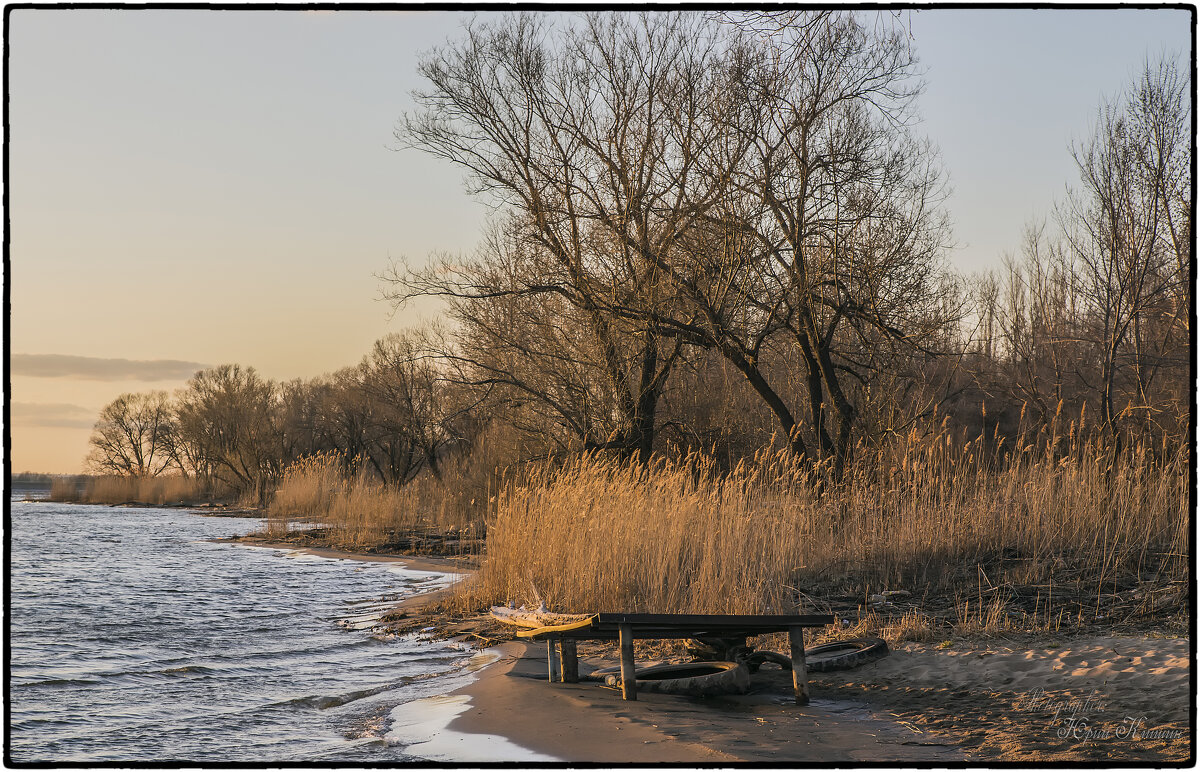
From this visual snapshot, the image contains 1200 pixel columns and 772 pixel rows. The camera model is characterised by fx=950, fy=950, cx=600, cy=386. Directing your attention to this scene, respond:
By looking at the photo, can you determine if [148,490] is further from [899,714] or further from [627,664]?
[899,714]

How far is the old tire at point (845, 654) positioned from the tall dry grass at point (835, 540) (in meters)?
0.76

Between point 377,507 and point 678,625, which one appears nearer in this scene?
point 678,625

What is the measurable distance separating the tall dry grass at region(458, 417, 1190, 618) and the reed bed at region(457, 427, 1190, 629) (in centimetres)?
2

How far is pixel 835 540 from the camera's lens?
9.83 metres

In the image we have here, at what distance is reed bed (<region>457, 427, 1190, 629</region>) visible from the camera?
7730 mm

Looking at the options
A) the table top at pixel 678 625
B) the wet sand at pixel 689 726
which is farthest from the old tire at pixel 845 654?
the table top at pixel 678 625

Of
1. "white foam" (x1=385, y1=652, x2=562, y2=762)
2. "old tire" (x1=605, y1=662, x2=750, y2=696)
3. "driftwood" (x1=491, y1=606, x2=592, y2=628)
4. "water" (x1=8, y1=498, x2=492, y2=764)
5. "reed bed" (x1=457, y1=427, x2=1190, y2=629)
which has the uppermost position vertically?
"reed bed" (x1=457, y1=427, x2=1190, y2=629)

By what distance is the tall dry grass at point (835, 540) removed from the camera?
7828 millimetres

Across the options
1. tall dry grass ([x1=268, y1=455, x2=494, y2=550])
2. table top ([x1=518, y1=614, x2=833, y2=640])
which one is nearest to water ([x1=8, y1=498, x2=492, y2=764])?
table top ([x1=518, y1=614, x2=833, y2=640])

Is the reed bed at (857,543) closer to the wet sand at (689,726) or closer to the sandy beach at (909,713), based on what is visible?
the sandy beach at (909,713)

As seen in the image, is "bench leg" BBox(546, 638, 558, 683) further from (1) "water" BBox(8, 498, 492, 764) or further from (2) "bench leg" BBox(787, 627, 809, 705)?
(2) "bench leg" BBox(787, 627, 809, 705)

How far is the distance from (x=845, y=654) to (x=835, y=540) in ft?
12.1

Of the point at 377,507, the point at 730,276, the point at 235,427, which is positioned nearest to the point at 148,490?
the point at 235,427

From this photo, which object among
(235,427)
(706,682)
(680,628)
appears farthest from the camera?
(235,427)
